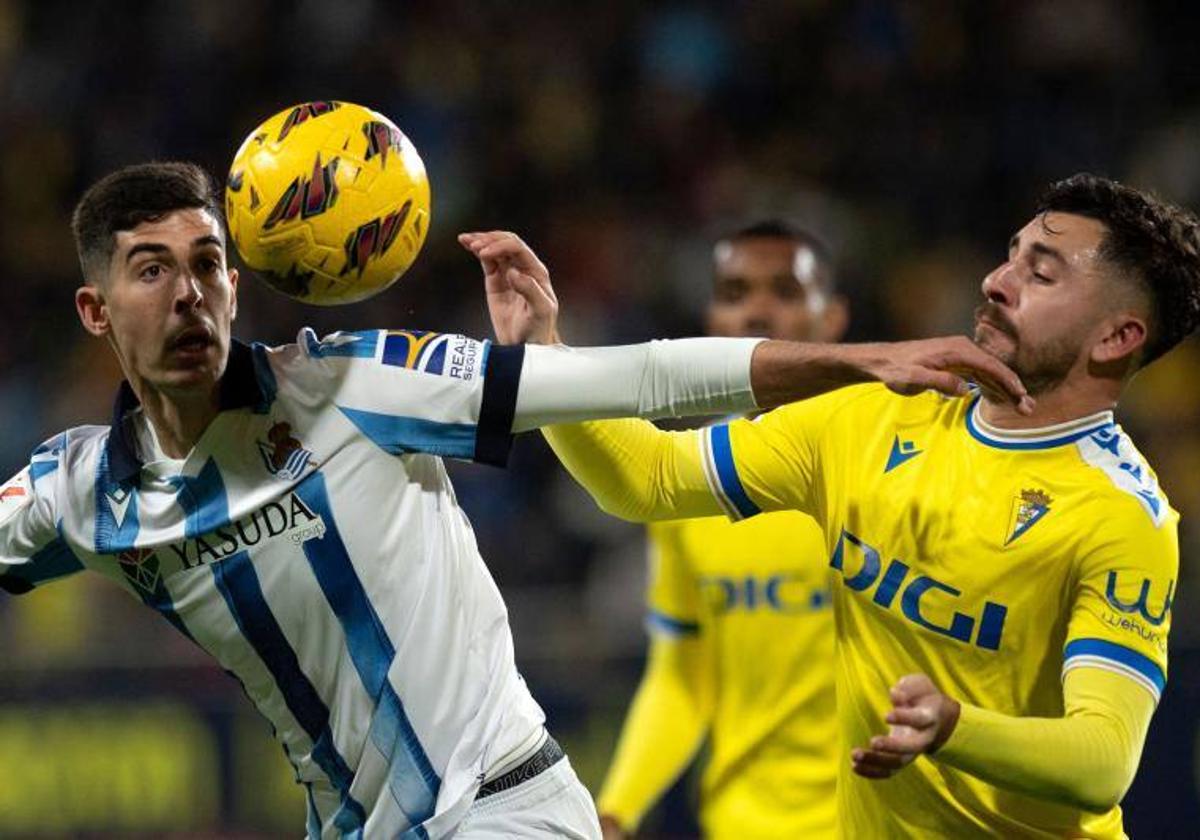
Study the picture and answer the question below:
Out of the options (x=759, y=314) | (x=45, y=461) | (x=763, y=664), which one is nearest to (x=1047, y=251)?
(x=763, y=664)

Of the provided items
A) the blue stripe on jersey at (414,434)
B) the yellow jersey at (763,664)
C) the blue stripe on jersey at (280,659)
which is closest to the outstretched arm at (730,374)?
the blue stripe on jersey at (414,434)

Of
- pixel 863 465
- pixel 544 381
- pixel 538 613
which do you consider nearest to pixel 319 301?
pixel 544 381

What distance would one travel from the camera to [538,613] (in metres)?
9.10

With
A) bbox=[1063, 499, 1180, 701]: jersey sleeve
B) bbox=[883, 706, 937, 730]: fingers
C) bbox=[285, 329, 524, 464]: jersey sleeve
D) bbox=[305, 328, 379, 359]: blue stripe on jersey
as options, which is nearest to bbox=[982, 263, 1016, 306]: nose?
bbox=[1063, 499, 1180, 701]: jersey sleeve

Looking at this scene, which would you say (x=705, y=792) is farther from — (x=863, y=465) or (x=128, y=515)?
(x=128, y=515)

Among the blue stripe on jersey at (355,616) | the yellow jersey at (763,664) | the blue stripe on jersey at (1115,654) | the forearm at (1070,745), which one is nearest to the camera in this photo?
the forearm at (1070,745)

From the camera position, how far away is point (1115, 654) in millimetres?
3764

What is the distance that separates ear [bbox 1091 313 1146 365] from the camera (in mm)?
4172

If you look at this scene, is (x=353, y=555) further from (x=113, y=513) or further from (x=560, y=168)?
(x=560, y=168)

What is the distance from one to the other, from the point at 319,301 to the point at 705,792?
8.26ft

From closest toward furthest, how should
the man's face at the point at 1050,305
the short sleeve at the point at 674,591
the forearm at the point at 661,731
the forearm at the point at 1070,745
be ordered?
1. the forearm at the point at 1070,745
2. the man's face at the point at 1050,305
3. the forearm at the point at 661,731
4. the short sleeve at the point at 674,591

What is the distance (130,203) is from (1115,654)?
86.6 inches

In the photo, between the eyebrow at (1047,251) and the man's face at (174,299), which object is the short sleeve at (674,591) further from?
the man's face at (174,299)

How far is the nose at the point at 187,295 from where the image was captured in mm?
4008
